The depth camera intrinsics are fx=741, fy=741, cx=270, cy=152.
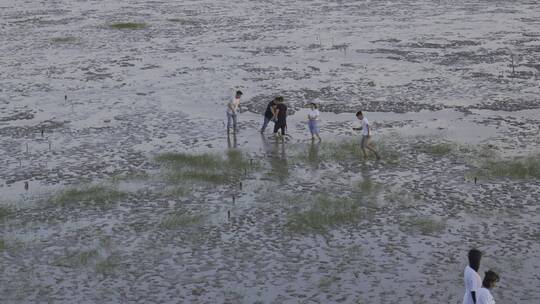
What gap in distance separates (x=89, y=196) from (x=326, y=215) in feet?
25.7

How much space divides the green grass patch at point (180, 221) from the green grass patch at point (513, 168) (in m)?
9.85

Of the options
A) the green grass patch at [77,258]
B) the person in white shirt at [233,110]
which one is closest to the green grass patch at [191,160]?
the person in white shirt at [233,110]

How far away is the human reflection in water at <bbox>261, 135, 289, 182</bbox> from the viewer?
26.1 m

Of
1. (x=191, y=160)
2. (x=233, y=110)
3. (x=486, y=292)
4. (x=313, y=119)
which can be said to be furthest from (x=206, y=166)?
(x=486, y=292)

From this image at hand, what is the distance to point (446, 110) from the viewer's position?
3431 cm

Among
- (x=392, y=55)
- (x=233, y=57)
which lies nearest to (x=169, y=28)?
(x=233, y=57)

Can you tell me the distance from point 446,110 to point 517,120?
3483 millimetres

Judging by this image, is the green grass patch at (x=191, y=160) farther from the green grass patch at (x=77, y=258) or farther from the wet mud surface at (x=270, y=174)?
the green grass patch at (x=77, y=258)

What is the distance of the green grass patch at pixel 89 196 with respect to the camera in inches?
928

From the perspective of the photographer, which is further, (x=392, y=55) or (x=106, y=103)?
(x=392, y=55)

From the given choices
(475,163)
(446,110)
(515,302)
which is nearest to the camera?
(515,302)

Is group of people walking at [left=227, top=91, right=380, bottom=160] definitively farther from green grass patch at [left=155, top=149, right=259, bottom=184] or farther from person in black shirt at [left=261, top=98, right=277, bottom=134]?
green grass patch at [left=155, top=149, right=259, bottom=184]

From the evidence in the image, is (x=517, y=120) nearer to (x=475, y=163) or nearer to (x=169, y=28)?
(x=475, y=163)

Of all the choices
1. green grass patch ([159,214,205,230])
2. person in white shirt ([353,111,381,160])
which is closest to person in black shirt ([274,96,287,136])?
person in white shirt ([353,111,381,160])
